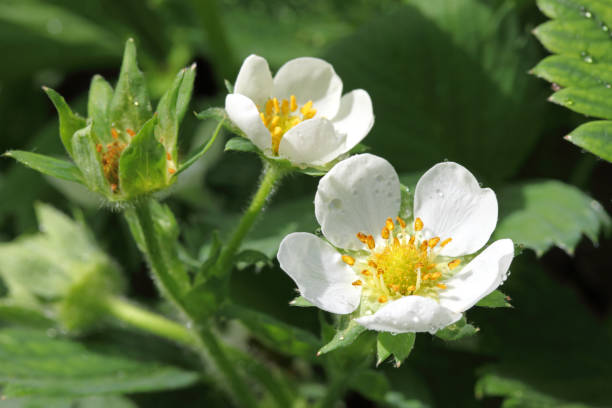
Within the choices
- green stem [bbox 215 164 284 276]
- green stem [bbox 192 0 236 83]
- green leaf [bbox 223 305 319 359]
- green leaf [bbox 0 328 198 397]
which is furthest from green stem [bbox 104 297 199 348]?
green stem [bbox 192 0 236 83]

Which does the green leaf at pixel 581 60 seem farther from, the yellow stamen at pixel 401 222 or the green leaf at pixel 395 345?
the green leaf at pixel 395 345

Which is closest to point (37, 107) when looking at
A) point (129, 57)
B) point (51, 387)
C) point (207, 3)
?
point (207, 3)

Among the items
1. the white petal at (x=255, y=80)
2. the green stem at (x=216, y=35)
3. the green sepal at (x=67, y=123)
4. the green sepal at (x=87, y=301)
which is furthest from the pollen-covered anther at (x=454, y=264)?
the green stem at (x=216, y=35)

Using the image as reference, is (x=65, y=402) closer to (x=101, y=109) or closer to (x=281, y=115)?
(x=101, y=109)

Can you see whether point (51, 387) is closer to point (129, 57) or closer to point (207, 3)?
point (129, 57)

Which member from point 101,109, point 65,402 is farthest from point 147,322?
point 101,109

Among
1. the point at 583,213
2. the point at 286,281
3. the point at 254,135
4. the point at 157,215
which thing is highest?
the point at 254,135

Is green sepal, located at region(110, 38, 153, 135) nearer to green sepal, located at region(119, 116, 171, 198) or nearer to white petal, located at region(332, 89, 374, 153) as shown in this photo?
green sepal, located at region(119, 116, 171, 198)
